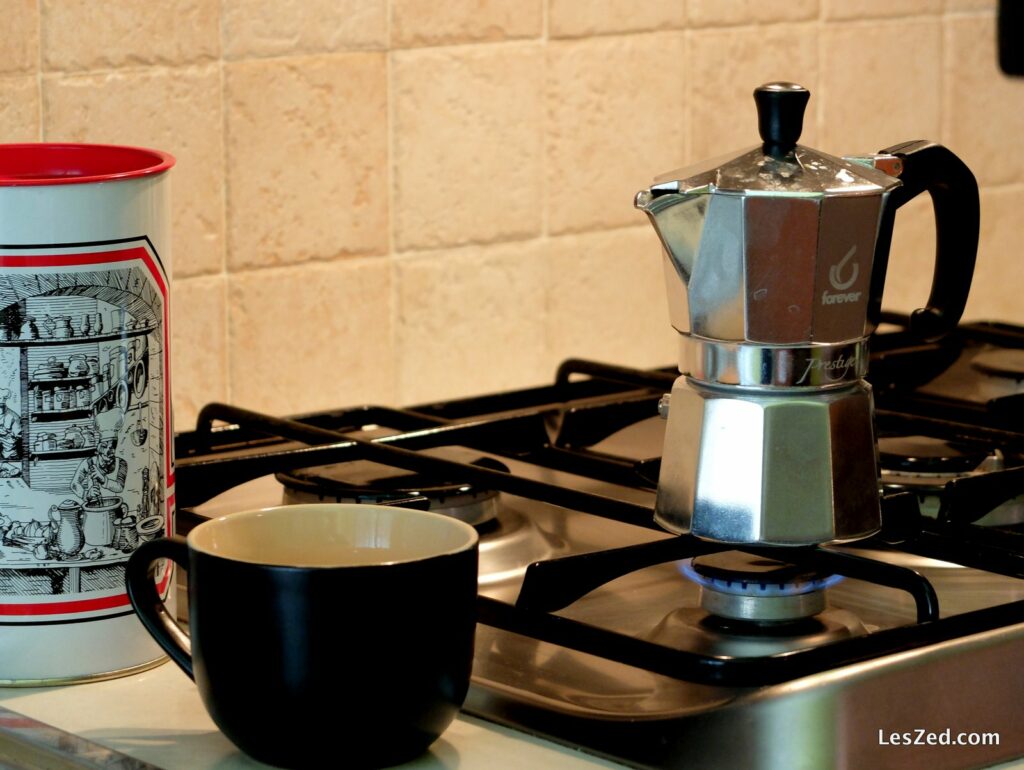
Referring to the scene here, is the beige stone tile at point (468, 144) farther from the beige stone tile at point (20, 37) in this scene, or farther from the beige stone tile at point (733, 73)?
the beige stone tile at point (20, 37)

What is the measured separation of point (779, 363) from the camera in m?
0.70

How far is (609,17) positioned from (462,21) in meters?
0.12

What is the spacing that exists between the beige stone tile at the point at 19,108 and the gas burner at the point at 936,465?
49 centimetres

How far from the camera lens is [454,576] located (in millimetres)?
554

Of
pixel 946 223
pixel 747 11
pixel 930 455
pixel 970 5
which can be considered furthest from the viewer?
pixel 970 5

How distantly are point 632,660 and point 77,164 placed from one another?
1.09 ft

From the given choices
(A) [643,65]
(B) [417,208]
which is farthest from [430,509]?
(A) [643,65]

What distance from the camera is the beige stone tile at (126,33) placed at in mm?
912

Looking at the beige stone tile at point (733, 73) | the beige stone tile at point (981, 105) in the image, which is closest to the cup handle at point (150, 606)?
the beige stone tile at point (733, 73)

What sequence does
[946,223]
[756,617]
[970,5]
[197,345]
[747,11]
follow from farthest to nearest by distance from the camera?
[970,5]
[747,11]
[197,345]
[946,223]
[756,617]

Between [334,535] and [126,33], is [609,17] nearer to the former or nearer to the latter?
[126,33]

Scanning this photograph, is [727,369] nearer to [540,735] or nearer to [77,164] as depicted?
[540,735]

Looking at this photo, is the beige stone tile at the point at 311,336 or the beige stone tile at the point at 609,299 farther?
the beige stone tile at the point at 609,299

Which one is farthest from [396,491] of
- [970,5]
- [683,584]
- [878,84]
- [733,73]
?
[970,5]
